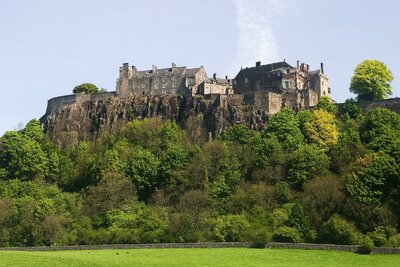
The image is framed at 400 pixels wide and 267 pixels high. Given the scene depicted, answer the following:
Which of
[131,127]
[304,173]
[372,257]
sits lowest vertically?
[372,257]

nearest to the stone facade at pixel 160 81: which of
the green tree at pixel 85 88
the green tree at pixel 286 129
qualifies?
the green tree at pixel 85 88

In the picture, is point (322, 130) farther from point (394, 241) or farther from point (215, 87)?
point (394, 241)

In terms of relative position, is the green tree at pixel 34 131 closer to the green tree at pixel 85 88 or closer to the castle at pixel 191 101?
the castle at pixel 191 101

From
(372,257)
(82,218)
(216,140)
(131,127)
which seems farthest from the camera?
(131,127)

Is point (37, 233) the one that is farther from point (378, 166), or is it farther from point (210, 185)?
point (378, 166)

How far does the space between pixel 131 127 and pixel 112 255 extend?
131ft

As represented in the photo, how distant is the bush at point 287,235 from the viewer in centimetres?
5891

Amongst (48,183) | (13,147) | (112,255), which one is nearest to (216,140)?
(48,183)

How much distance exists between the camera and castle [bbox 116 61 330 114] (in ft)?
307

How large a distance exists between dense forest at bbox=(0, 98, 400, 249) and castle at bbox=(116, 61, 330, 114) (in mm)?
4927

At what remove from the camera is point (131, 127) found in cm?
9212

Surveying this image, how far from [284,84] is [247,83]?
7.01 m

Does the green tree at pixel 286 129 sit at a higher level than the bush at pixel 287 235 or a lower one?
higher

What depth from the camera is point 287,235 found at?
59.1 meters
